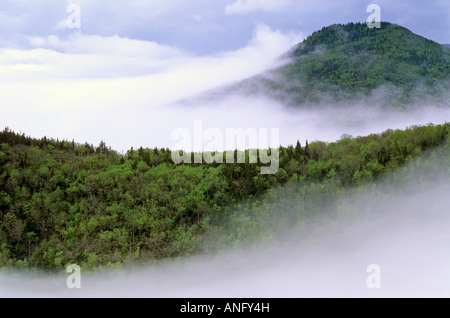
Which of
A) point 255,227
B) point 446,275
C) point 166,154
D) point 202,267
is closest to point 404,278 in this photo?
point 446,275

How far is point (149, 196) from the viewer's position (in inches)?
4643

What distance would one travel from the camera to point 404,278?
13438 centimetres

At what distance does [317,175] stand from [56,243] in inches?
3072

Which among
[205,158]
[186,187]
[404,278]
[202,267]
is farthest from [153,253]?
[404,278]

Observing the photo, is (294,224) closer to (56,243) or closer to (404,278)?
(404,278)

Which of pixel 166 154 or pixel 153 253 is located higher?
pixel 166 154

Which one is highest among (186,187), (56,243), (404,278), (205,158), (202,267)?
(205,158)

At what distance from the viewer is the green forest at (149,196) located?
346 ft

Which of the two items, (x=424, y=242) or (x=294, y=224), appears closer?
(x=294, y=224)

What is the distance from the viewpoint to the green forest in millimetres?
105562
